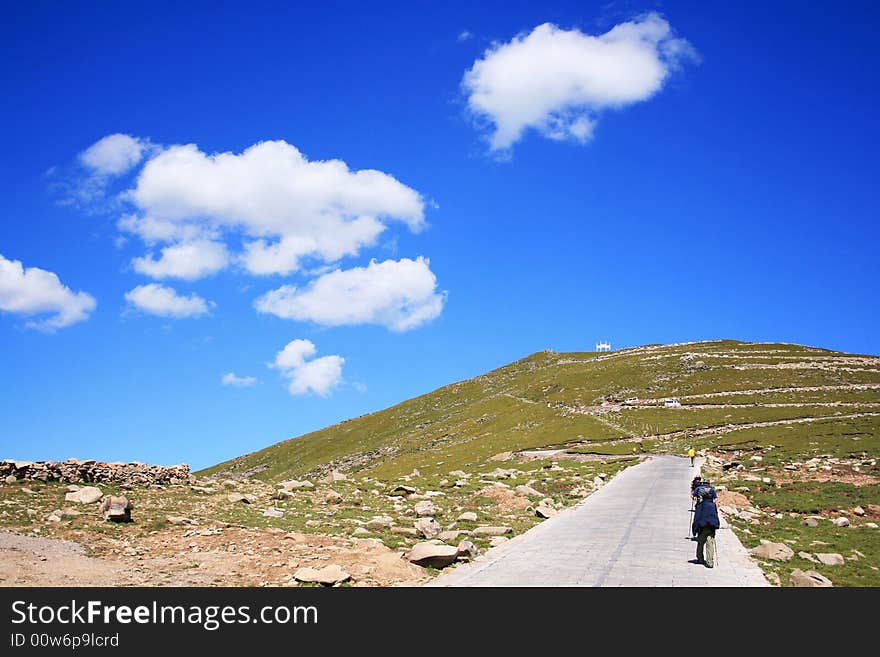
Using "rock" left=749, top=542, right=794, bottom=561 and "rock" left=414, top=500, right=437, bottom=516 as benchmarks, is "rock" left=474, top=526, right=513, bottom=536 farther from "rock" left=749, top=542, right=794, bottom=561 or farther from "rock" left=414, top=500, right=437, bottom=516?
"rock" left=749, top=542, right=794, bottom=561

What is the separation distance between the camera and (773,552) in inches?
742

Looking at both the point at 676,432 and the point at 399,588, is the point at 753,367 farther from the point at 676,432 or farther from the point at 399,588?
the point at 399,588

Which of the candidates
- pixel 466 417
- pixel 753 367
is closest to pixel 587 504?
pixel 466 417

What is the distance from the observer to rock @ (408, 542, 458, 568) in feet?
54.2

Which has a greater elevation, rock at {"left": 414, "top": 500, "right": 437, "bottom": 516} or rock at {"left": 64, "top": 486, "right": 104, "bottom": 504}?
rock at {"left": 64, "top": 486, "right": 104, "bottom": 504}

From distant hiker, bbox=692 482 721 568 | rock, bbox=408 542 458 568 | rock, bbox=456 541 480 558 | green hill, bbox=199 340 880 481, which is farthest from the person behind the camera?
green hill, bbox=199 340 880 481

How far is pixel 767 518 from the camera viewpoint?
91.7 feet

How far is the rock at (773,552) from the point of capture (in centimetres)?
1866

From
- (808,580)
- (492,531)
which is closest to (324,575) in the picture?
(492,531)

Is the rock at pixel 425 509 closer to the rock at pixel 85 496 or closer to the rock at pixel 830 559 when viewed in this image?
the rock at pixel 85 496

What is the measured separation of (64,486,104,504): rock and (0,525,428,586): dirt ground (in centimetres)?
458

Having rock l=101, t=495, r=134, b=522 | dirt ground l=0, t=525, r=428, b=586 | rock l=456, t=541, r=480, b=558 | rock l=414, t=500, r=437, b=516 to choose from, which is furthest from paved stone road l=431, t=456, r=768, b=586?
rock l=101, t=495, r=134, b=522

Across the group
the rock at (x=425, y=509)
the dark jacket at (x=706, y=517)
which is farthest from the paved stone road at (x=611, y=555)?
the rock at (x=425, y=509)

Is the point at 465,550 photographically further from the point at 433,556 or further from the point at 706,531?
the point at 706,531
